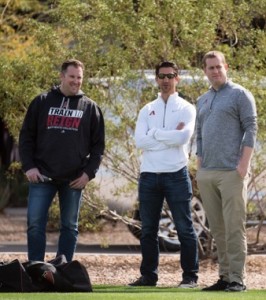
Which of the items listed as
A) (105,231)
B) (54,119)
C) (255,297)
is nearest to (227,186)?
(255,297)

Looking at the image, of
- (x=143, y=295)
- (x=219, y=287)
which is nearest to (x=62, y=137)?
(x=143, y=295)

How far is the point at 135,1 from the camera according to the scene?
42.7 ft

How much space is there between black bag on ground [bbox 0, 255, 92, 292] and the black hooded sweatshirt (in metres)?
1.08

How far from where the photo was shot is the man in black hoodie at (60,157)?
10.6m

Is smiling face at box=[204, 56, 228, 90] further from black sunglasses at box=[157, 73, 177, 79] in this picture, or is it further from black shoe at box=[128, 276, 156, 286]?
black shoe at box=[128, 276, 156, 286]

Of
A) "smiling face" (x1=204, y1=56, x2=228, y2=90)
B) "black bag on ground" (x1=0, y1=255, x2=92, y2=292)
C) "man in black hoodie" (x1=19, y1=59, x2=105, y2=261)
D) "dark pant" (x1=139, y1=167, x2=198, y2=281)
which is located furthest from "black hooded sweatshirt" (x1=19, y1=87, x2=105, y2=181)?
"smiling face" (x1=204, y1=56, x2=228, y2=90)

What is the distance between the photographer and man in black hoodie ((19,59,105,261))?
10.6 m

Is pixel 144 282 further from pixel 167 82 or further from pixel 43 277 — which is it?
pixel 167 82

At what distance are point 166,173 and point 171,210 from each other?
0.38 metres

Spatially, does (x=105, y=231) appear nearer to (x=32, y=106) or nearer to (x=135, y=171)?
(x=135, y=171)

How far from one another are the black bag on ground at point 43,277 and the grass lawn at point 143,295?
0.21m

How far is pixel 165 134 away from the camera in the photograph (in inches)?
419

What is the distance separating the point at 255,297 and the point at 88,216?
405 cm

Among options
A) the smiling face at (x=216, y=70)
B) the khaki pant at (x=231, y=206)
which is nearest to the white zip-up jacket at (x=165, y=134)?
the khaki pant at (x=231, y=206)
